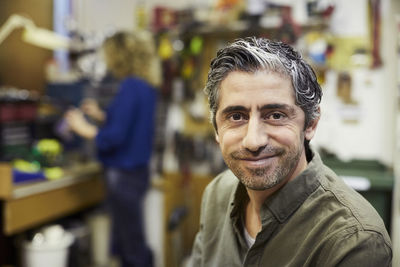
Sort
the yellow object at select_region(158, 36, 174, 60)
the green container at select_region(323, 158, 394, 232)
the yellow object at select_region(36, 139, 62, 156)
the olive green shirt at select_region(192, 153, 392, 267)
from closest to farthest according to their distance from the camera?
1. the olive green shirt at select_region(192, 153, 392, 267)
2. the green container at select_region(323, 158, 394, 232)
3. the yellow object at select_region(36, 139, 62, 156)
4. the yellow object at select_region(158, 36, 174, 60)

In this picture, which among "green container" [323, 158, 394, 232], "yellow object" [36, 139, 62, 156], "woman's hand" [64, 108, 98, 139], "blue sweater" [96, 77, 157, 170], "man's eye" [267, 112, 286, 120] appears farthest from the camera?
"yellow object" [36, 139, 62, 156]

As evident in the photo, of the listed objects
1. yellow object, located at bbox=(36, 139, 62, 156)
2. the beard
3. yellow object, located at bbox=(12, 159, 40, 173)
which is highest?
the beard

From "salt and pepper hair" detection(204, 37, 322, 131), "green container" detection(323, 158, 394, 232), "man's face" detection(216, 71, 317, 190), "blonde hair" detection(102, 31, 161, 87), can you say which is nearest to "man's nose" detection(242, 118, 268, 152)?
"man's face" detection(216, 71, 317, 190)

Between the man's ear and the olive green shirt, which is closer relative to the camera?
the olive green shirt

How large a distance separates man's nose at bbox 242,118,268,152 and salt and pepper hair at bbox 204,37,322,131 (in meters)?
0.11

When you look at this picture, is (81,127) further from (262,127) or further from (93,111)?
(262,127)

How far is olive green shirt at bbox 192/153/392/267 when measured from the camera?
2.75 ft

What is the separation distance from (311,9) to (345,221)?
86.3 inches

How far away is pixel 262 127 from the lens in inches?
36.9

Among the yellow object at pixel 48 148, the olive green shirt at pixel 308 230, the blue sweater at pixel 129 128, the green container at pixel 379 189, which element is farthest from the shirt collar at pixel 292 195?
the yellow object at pixel 48 148

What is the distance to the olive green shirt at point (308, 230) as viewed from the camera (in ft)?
2.75

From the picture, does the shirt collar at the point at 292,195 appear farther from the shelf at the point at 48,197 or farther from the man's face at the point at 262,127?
the shelf at the point at 48,197

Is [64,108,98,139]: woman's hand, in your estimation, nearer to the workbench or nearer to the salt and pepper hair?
the workbench

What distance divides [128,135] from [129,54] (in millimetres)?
506
